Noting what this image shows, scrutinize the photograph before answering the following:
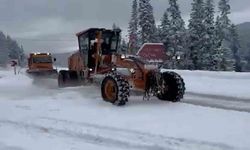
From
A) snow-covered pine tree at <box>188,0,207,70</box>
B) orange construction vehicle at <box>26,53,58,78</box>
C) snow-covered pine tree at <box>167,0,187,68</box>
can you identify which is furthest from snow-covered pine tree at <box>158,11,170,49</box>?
orange construction vehicle at <box>26,53,58,78</box>

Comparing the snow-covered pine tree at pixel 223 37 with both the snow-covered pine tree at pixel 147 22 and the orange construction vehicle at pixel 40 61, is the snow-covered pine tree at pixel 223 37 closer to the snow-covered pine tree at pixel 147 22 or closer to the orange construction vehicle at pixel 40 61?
the snow-covered pine tree at pixel 147 22

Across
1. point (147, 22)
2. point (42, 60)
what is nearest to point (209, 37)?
point (147, 22)

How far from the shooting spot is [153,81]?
529 inches

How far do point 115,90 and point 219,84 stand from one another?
8457mm

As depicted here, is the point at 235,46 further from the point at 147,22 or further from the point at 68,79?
the point at 68,79

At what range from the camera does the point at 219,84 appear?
2019 cm

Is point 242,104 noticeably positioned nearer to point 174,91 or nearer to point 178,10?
point 174,91

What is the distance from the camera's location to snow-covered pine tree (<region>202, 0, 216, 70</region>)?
168 ft

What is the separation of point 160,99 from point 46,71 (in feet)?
41.3

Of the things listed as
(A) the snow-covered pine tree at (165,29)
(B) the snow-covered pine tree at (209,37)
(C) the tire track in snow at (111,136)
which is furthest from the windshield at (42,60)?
(A) the snow-covered pine tree at (165,29)

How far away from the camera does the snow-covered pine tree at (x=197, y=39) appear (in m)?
51.8

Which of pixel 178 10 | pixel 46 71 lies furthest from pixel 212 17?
pixel 46 71

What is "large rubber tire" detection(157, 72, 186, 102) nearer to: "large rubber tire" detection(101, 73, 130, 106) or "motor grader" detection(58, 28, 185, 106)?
"motor grader" detection(58, 28, 185, 106)

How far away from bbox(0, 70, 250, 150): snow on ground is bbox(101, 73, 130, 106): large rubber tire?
0.30m
